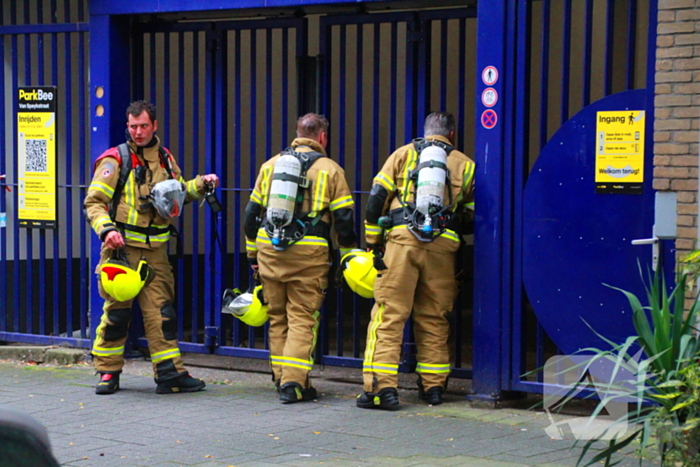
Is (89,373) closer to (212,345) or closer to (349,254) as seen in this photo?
(212,345)

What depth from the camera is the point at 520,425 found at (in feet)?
20.4

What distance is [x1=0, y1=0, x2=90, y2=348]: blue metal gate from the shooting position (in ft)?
28.0

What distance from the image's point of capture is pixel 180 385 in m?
7.26

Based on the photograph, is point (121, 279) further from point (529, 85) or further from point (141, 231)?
point (529, 85)

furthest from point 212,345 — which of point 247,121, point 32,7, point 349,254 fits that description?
point 32,7

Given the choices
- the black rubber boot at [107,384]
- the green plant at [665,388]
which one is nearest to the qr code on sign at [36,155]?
the black rubber boot at [107,384]

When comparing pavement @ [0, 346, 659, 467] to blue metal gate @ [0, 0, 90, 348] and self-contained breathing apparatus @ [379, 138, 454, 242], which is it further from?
self-contained breathing apparatus @ [379, 138, 454, 242]

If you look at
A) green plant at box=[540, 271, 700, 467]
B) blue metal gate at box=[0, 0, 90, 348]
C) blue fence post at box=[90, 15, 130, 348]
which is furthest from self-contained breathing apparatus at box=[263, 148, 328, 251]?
green plant at box=[540, 271, 700, 467]

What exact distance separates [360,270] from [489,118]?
131 centimetres

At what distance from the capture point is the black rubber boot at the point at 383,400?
Answer: 661 centimetres

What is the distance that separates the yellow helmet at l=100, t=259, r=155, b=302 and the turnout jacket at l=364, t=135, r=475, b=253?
160cm

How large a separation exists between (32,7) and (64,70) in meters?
0.61

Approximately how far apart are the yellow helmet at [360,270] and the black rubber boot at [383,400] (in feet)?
2.25

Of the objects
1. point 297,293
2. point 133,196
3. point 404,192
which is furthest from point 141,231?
point 404,192
